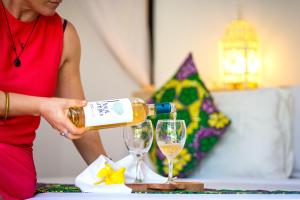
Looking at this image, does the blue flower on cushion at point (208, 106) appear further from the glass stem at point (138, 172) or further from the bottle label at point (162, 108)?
the bottle label at point (162, 108)

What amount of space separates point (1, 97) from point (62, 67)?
0.49 m

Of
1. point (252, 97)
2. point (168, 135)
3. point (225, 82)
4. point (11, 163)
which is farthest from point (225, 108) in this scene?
point (11, 163)

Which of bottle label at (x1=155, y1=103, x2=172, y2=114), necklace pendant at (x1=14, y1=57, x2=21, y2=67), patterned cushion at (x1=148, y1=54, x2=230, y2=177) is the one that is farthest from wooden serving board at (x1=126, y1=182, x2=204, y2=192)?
patterned cushion at (x1=148, y1=54, x2=230, y2=177)

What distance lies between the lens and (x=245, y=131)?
2.65 m

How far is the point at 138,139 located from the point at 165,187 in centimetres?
17

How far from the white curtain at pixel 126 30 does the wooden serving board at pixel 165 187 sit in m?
2.25

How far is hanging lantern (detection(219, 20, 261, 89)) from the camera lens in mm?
3664

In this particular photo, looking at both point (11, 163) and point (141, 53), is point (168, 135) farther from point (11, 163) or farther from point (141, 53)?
point (141, 53)

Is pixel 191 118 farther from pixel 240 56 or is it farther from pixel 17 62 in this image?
pixel 17 62

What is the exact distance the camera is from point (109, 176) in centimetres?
149

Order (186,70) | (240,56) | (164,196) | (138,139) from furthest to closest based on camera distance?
(240,56), (186,70), (138,139), (164,196)

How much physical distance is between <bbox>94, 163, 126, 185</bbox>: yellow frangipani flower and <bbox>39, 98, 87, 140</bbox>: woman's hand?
0.78 feet

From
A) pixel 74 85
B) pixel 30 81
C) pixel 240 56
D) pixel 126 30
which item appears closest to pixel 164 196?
pixel 30 81

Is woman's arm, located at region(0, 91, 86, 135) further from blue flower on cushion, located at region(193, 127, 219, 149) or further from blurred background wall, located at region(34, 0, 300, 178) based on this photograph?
blurred background wall, located at region(34, 0, 300, 178)
